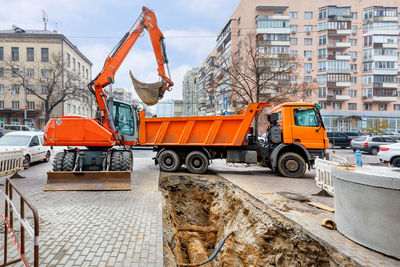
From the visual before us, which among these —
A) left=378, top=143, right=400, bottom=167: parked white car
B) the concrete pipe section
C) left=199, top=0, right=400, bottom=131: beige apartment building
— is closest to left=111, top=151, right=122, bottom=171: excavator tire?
the concrete pipe section

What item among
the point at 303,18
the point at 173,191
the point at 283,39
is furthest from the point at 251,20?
the point at 173,191

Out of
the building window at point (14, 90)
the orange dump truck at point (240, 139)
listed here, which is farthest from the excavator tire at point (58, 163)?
the building window at point (14, 90)

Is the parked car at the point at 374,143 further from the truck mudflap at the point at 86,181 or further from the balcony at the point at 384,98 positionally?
the balcony at the point at 384,98

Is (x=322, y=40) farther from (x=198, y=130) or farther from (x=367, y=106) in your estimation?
(x=198, y=130)

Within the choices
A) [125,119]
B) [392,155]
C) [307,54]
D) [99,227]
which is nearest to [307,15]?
[307,54]

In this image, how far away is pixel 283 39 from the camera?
42.2 metres

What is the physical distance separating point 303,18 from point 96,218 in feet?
176

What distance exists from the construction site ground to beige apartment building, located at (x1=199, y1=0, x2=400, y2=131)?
1459 inches

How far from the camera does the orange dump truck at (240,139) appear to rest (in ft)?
30.6

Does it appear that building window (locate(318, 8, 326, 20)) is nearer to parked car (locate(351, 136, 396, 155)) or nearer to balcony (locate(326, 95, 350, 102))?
balcony (locate(326, 95, 350, 102))

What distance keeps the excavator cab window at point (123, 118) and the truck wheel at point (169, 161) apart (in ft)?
5.09

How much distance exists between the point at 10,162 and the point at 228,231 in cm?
836

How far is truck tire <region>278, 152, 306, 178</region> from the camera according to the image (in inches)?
371

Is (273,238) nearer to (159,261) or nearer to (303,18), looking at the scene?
(159,261)
